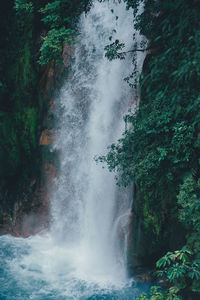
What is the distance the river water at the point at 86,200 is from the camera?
21.6ft

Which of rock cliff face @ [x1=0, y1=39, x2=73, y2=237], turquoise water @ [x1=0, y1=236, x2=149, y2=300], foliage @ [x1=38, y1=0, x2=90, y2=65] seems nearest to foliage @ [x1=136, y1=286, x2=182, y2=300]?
turquoise water @ [x1=0, y1=236, x2=149, y2=300]

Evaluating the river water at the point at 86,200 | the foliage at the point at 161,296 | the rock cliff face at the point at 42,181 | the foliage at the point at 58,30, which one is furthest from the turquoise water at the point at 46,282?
the foliage at the point at 58,30

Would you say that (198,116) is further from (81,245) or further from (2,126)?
(2,126)

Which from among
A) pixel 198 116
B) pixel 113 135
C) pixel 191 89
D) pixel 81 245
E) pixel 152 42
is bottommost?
pixel 81 245

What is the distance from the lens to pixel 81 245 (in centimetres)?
837

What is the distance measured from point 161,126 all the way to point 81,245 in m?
4.87

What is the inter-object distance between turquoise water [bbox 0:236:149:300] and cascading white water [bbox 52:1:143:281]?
2.04ft

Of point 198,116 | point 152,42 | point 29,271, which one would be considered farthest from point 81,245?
point 152,42

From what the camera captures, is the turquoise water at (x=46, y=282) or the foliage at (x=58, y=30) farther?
the foliage at (x=58, y=30)

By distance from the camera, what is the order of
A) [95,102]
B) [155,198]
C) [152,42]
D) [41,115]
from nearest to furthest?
[155,198], [152,42], [95,102], [41,115]

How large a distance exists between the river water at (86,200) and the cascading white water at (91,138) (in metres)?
0.03

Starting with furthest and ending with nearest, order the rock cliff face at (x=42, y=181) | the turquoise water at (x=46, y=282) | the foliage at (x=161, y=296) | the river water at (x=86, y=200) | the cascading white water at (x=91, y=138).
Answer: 1. the rock cliff face at (x=42, y=181)
2. the cascading white water at (x=91, y=138)
3. the river water at (x=86, y=200)
4. the turquoise water at (x=46, y=282)
5. the foliage at (x=161, y=296)

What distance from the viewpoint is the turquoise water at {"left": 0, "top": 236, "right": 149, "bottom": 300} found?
613cm

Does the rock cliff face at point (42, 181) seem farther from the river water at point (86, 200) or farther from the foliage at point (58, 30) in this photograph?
the foliage at point (58, 30)
